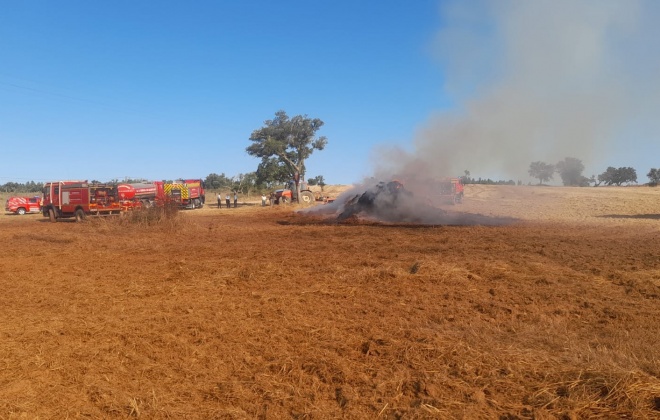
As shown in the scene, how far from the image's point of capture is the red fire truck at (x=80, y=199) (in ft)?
105

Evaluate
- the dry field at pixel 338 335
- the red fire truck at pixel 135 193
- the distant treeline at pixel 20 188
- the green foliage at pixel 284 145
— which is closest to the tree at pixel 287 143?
the green foliage at pixel 284 145

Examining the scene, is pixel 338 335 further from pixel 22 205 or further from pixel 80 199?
pixel 22 205

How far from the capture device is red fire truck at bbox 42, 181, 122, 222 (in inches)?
1261

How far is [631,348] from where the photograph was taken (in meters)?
Answer: 5.45

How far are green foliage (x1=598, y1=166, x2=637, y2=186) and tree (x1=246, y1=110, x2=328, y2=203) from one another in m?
50.6

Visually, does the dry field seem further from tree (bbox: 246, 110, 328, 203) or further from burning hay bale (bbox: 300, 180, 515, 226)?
tree (bbox: 246, 110, 328, 203)

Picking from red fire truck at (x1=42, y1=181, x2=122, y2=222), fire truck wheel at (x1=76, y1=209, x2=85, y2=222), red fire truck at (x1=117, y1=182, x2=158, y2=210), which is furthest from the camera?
red fire truck at (x1=117, y1=182, x2=158, y2=210)

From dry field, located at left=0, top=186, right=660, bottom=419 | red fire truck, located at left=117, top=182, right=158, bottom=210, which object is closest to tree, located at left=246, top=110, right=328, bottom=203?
red fire truck, located at left=117, top=182, right=158, bottom=210

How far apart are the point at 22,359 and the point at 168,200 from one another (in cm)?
1963

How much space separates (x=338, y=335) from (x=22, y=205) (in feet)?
165

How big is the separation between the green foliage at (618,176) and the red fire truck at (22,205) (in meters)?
79.4

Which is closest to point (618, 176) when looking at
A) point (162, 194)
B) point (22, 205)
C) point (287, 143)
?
point (287, 143)

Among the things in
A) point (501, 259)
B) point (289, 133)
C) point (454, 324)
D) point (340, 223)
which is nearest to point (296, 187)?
point (289, 133)

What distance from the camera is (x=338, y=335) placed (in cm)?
633
